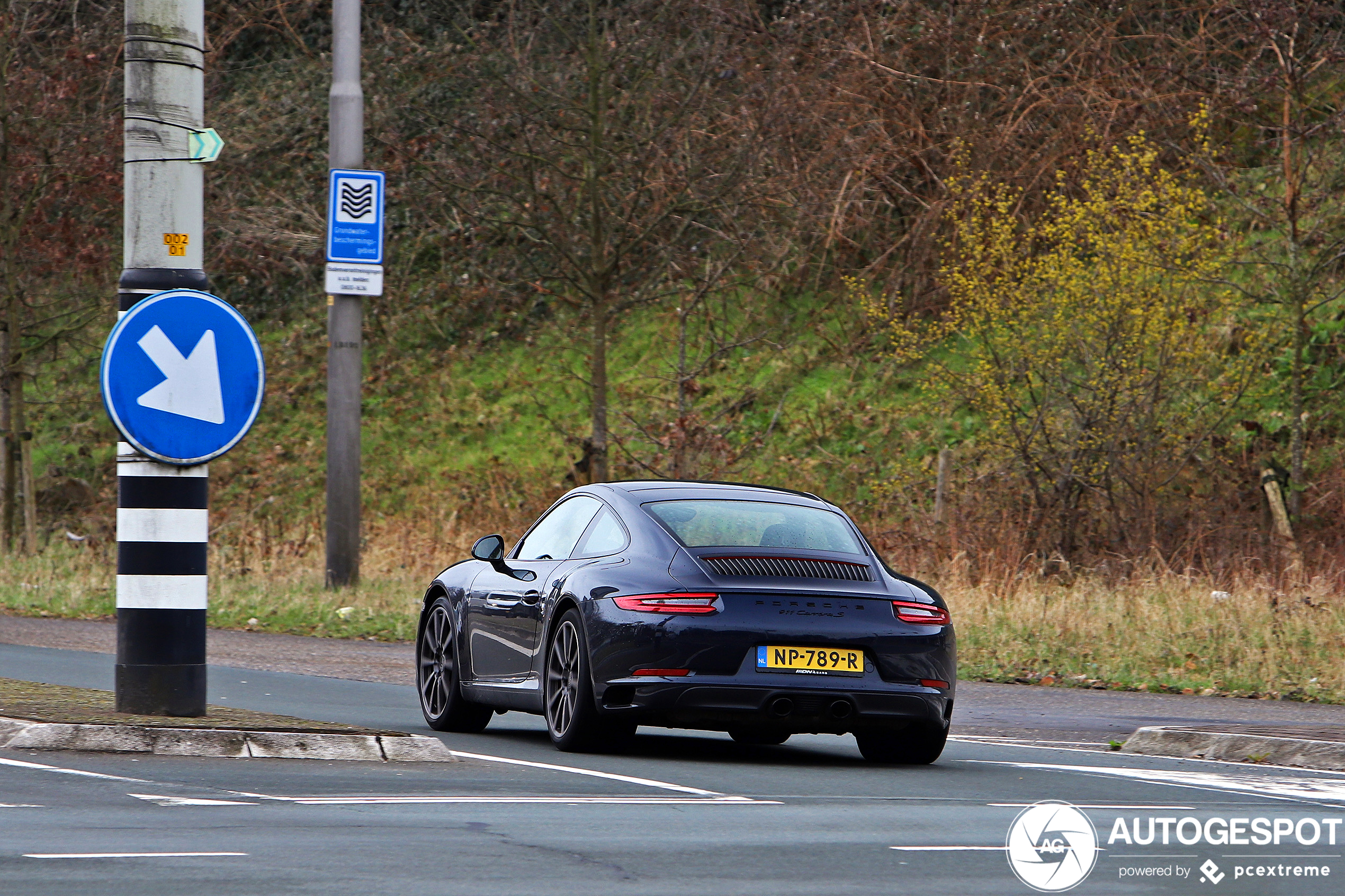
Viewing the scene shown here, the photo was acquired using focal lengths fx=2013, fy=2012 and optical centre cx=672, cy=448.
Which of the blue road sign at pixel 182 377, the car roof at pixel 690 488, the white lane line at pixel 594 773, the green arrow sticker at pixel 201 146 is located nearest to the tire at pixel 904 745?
the car roof at pixel 690 488

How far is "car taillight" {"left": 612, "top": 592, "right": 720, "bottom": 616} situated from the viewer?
9.52 metres

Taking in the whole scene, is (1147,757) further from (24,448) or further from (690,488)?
(24,448)

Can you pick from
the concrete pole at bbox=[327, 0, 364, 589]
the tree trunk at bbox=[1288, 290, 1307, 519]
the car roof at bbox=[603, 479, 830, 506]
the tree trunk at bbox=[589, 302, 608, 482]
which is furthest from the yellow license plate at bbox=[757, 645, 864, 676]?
the tree trunk at bbox=[1288, 290, 1307, 519]

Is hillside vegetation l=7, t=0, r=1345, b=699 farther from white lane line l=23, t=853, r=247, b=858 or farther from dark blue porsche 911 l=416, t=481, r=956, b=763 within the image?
white lane line l=23, t=853, r=247, b=858

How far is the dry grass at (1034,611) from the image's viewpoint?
15.3 meters

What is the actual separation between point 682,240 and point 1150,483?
8.81m

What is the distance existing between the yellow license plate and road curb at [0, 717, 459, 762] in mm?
1702

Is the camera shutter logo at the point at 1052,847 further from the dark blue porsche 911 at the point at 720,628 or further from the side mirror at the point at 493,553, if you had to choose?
the side mirror at the point at 493,553

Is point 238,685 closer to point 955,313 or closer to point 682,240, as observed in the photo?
point 955,313

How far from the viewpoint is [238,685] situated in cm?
1420

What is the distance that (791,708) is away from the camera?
9.49 metres

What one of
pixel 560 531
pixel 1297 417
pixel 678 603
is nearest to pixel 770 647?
pixel 678 603

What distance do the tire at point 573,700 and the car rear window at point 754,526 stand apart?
0.71 metres

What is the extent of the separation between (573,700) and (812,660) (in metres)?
1.22
